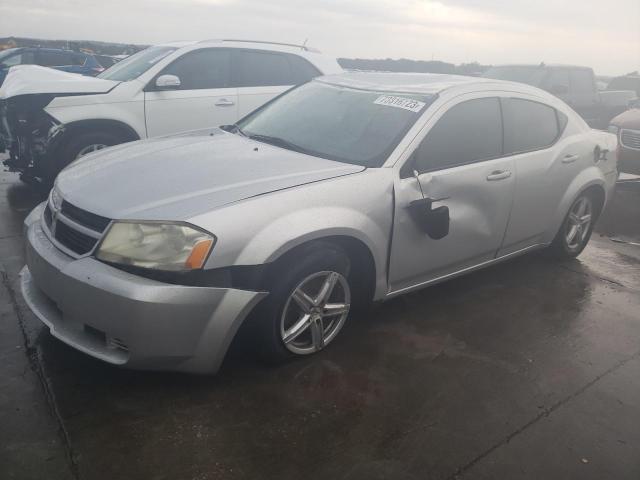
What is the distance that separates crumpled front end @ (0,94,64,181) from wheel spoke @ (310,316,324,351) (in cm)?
389

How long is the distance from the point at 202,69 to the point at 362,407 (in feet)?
15.7

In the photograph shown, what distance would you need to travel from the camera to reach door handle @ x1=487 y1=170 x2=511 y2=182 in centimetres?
380

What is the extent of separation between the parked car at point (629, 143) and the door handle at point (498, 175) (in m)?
5.80

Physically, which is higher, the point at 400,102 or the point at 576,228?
the point at 400,102

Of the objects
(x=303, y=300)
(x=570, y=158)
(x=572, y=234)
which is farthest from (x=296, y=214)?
(x=572, y=234)

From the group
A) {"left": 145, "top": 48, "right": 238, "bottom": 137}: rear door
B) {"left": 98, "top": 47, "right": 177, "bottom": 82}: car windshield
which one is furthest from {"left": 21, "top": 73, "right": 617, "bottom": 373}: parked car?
{"left": 98, "top": 47, "right": 177, "bottom": 82}: car windshield

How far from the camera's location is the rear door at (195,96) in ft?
20.0

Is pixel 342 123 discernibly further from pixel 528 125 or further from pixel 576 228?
pixel 576 228

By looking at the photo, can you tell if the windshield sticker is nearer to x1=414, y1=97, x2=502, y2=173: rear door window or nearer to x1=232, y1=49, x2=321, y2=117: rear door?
x1=414, y1=97, x2=502, y2=173: rear door window

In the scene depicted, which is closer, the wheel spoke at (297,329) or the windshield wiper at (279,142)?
the wheel spoke at (297,329)

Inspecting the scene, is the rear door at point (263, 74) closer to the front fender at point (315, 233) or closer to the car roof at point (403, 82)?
the car roof at point (403, 82)

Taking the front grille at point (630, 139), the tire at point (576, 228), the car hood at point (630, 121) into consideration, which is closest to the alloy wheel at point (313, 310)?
the tire at point (576, 228)

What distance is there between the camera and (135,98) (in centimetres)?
596

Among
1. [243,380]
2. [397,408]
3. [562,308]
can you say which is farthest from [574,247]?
[243,380]
